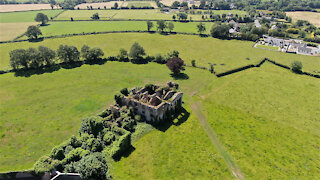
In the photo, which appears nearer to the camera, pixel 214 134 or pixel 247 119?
pixel 214 134

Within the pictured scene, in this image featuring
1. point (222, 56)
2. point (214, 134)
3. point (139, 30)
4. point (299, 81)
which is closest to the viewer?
point (214, 134)

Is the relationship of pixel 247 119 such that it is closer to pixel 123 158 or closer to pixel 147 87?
pixel 147 87

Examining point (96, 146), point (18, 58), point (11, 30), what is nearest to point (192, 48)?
point (96, 146)

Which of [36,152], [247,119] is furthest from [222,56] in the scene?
[36,152]

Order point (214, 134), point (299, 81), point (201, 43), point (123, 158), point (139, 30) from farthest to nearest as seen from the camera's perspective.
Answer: point (139, 30), point (201, 43), point (299, 81), point (214, 134), point (123, 158)

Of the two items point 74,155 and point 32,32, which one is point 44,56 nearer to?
point 32,32
